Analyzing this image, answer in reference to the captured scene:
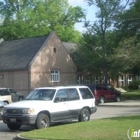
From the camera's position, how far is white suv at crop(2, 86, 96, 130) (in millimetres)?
16422

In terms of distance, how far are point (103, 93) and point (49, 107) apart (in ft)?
64.3

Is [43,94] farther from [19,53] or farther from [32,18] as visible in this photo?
[32,18]

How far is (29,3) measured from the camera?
6272 centimetres

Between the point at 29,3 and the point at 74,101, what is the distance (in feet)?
152

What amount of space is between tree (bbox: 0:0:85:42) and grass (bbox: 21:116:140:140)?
45.2 metres

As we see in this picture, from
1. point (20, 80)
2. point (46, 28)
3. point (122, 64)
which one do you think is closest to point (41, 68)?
point (20, 80)

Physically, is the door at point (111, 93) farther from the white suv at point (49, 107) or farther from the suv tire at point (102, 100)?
the white suv at point (49, 107)

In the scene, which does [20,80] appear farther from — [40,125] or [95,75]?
[40,125]

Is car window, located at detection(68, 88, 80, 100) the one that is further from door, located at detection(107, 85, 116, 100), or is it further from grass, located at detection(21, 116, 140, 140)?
door, located at detection(107, 85, 116, 100)

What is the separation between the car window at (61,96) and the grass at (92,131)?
200 cm

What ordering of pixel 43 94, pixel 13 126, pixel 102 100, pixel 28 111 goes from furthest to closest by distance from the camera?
pixel 102 100
pixel 43 94
pixel 13 126
pixel 28 111

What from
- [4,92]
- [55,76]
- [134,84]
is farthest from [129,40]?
[134,84]

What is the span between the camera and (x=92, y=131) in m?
14.3

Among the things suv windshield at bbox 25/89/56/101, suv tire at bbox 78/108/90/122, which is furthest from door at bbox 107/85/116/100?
suv windshield at bbox 25/89/56/101
